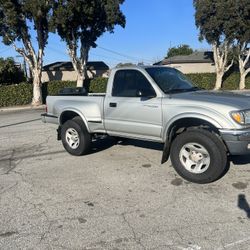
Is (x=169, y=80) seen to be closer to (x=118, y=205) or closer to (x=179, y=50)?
(x=118, y=205)

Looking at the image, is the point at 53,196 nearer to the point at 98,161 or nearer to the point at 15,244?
the point at 15,244

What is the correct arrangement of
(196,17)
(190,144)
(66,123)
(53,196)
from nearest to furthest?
(53,196), (190,144), (66,123), (196,17)

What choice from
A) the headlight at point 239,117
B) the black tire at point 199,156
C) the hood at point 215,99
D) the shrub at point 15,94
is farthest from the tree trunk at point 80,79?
the headlight at point 239,117

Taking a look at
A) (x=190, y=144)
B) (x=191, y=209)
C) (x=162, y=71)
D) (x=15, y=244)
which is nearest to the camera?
(x=15, y=244)

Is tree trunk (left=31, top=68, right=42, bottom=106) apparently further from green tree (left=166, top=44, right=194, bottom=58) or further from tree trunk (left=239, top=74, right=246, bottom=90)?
green tree (left=166, top=44, right=194, bottom=58)

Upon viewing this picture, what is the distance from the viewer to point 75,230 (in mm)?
4406

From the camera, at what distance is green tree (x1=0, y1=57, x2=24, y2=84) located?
108ft

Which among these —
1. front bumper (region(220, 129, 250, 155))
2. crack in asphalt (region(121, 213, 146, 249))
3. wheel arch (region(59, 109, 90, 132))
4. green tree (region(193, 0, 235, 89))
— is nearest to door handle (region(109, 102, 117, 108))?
wheel arch (region(59, 109, 90, 132))

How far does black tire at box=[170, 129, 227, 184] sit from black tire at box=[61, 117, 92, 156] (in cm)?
226

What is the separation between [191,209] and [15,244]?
86.6 inches

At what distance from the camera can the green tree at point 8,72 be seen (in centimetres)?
3303

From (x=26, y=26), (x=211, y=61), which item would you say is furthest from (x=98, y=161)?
(x=211, y=61)

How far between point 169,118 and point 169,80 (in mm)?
975

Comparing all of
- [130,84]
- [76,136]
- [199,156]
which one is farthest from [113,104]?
[199,156]
